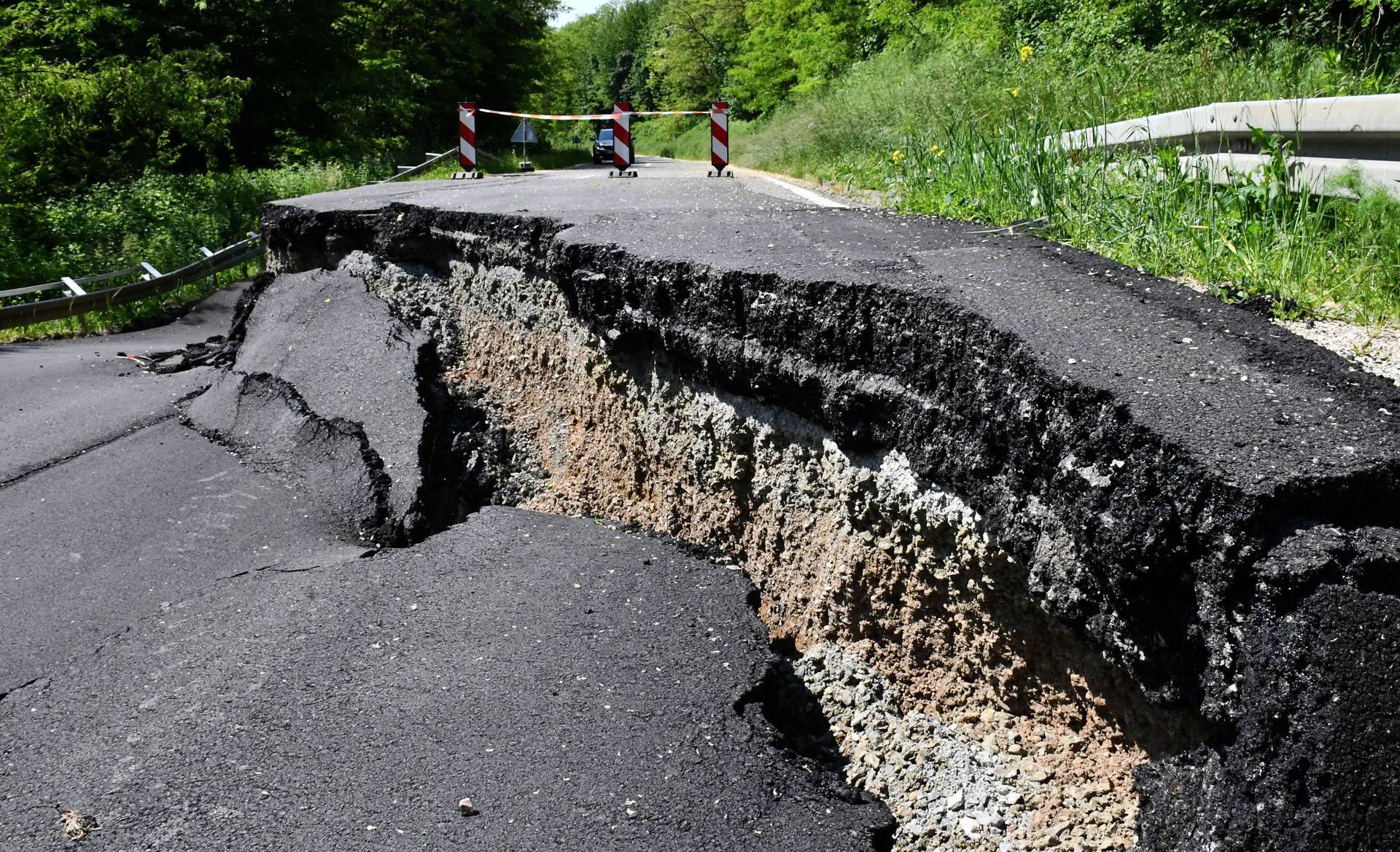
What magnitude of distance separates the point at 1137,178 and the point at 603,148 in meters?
25.6

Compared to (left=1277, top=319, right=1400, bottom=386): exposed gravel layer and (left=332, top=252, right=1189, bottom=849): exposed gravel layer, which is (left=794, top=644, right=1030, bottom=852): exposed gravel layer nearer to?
(left=332, top=252, right=1189, bottom=849): exposed gravel layer

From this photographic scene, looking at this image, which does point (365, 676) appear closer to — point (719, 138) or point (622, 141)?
point (719, 138)

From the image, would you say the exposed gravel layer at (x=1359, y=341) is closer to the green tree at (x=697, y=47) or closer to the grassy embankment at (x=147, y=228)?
the grassy embankment at (x=147, y=228)

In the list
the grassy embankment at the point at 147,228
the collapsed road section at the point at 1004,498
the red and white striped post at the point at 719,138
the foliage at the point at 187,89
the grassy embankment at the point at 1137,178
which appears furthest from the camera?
the foliage at the point at 187,89

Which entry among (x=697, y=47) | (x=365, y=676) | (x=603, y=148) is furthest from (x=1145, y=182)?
(x=697, y=47)

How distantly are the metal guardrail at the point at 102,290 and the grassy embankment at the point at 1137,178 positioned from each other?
7661mm

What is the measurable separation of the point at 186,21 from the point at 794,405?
20.3 meters

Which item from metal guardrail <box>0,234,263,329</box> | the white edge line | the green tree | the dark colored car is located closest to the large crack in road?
the white edge line

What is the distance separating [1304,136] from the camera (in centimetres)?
423

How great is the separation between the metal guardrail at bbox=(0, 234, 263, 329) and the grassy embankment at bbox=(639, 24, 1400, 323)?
766 centimetres

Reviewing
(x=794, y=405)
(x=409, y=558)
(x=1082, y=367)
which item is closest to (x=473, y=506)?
(x=409, y=558)

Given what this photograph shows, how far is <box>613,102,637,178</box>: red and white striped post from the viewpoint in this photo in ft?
42.5

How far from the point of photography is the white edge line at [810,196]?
288 inches

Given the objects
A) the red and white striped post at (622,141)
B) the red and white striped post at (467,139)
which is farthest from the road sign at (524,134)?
the red and white striped post at (622,141)
